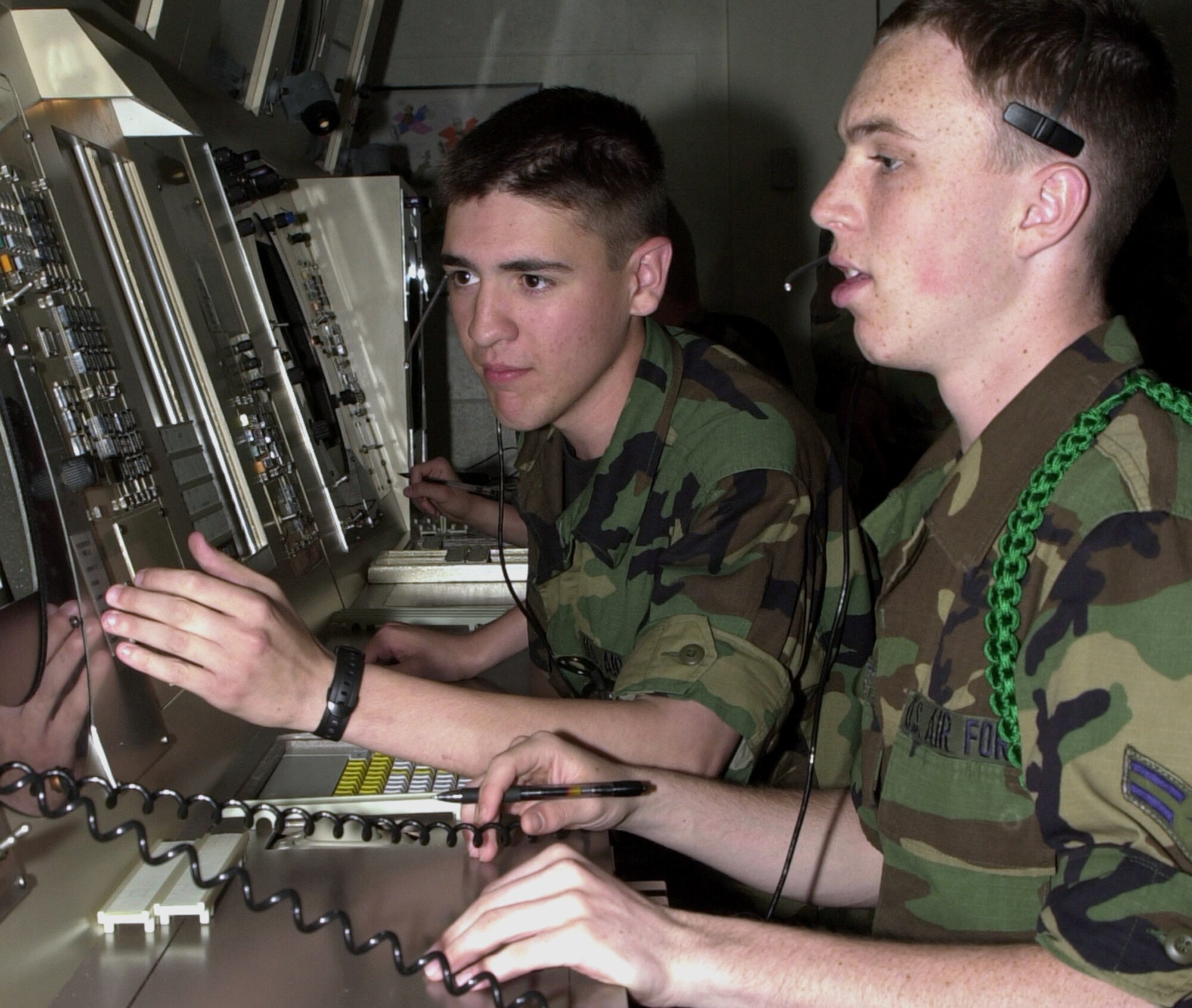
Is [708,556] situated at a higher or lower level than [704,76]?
lower

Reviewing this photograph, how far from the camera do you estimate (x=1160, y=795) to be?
0.67 metres

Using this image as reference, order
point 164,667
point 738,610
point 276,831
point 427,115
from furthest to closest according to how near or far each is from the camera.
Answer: point 427,115 < point 738,610 < point 276,831 < point 164,667


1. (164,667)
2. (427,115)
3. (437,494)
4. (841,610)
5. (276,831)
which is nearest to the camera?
(164,667)

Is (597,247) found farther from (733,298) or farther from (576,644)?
(733,298)

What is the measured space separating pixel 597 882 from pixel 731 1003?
126mm

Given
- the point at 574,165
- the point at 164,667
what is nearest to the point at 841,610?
the point at 574,165

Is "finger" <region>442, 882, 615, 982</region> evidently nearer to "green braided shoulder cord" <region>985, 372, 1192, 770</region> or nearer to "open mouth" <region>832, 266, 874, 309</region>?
"green braided shoulder cord" <region>985, 372, 1192, 770</region>

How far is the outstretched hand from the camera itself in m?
0.87

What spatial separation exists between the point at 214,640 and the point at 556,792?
30 centimetres

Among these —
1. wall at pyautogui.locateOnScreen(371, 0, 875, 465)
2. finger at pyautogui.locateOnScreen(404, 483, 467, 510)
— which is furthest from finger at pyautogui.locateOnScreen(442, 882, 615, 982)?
wall at pyautogui.locateOnScreen(371, 0, 875, 465)

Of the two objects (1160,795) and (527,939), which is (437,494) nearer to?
(527,939)

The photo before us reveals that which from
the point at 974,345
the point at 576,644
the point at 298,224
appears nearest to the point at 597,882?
the point at 974,345

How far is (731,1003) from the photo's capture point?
0.79 m

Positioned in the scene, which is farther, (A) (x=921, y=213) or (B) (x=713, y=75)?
(B) (x=713, y=75)
